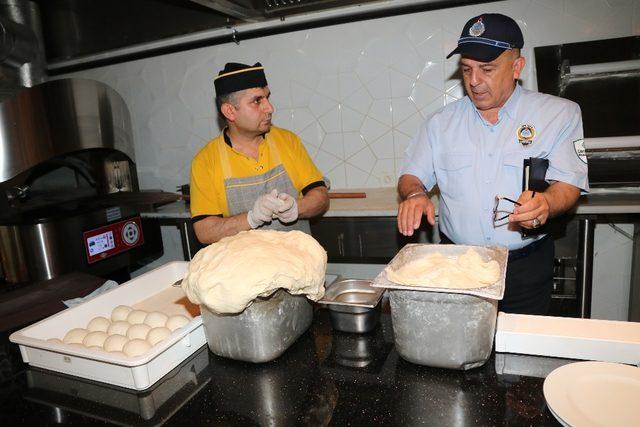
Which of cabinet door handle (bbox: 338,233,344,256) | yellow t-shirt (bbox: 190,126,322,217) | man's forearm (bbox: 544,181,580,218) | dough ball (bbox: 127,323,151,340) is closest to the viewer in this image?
dough ball (bbox: 127,323,151,340)

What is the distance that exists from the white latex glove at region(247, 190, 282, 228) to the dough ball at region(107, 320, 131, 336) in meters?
0.80

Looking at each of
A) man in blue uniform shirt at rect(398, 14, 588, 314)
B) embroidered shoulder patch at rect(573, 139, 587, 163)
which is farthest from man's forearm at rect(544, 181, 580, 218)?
embroidered shoulder patch at rect(573, 139, 587, 163)

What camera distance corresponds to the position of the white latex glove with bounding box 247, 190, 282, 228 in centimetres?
199

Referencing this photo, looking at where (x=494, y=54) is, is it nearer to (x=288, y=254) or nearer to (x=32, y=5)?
(x=288, y=254)

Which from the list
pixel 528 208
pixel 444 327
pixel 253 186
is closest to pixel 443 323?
pixel 444 327

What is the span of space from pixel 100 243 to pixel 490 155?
7.40 feet

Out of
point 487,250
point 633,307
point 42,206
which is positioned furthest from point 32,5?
point 633,307

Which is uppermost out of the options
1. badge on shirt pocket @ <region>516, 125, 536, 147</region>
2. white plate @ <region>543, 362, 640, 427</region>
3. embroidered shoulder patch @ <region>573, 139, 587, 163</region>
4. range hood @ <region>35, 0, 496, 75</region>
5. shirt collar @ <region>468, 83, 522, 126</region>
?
range hood @ <region>35, 0, 496, 75</region>

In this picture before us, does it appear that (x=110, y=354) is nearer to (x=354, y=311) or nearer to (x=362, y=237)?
(x=354, y=311)

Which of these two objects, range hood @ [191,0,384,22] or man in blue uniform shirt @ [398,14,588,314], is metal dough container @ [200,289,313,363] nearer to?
man in blue uniform shirt @ [398,14,588,314]

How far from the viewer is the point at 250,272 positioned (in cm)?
108

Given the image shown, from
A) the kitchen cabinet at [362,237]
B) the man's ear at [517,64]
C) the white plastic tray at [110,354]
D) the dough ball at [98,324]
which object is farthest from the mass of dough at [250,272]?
the kitchen cabinet at [362,237]

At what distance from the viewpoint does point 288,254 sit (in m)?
1.20

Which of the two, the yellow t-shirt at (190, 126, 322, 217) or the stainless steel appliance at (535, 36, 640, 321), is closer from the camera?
the yellow t-shirt at (190, 126, 322, 217)
